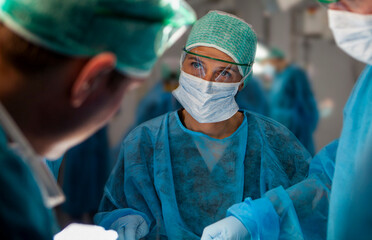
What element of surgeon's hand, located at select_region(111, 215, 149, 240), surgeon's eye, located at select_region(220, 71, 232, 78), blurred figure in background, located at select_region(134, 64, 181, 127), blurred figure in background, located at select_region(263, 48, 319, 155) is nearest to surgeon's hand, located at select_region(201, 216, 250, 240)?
surgeon's hand, located at select_region(111, 215, 149, 240)

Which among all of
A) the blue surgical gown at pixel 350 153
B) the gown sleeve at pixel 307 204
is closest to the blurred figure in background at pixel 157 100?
the gown sleeve at pixel 307 204

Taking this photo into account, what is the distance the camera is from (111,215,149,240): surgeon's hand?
1282 mm

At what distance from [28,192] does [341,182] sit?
2.57 ft

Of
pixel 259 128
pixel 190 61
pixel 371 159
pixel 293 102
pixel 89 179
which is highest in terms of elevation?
pixel 190 61

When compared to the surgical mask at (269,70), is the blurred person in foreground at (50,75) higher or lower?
higher

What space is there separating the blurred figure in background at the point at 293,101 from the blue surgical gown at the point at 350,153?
1.76 metres

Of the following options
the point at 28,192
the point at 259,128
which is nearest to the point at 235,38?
the point at 259,128

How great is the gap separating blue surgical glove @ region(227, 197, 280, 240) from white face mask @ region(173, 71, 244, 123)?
352 millimetres

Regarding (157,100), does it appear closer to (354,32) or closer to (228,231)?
(228,231)

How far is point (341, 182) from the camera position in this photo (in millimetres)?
1065

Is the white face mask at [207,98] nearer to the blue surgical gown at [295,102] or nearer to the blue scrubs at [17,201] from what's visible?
the blue scrubs at [17,201]

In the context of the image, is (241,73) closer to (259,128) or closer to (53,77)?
(259,128)

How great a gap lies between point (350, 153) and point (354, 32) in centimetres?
32

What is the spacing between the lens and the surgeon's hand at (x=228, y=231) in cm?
119
